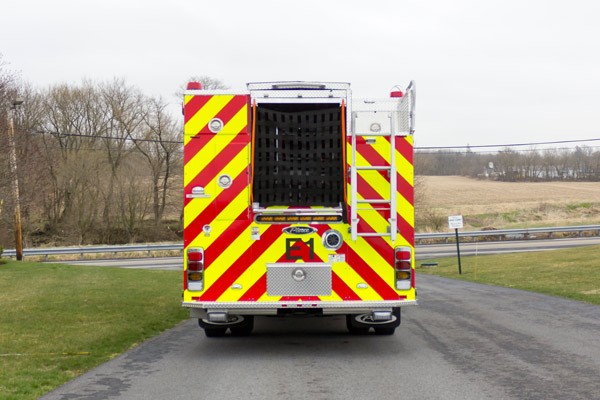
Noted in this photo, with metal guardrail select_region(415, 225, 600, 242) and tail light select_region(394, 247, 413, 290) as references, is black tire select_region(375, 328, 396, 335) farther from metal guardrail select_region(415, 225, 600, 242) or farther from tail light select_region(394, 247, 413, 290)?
metal guardrail select_region(415, 225, 600, 242)

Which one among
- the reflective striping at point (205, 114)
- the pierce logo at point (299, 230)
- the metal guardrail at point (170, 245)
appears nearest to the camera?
the pierce logo at point (299, 230)

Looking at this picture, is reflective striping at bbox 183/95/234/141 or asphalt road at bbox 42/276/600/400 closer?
asphalt road at bbox 42/276/600/400

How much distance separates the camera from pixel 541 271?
23.8 m

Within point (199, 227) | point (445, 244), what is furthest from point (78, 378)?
point (445, 244)

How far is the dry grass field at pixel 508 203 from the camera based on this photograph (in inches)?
2130

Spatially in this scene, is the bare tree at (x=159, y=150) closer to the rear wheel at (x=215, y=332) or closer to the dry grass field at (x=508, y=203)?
the dry grass field at (x=508, y=203)

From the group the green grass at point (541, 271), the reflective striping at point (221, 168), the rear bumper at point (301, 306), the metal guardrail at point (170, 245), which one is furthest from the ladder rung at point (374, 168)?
the metal guardrail at point (170, 245)

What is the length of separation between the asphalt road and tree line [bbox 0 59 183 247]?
40854 mm

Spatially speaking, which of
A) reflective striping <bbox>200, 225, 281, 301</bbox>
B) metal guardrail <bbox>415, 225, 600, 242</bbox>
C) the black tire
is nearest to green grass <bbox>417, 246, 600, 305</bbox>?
the black tire

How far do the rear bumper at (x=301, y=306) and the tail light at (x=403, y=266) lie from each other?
0.66 ft

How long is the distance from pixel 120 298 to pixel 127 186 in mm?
38127

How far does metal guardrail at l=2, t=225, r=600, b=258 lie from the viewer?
131 feet

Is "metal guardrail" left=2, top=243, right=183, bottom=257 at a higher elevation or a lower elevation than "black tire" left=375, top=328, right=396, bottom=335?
lower

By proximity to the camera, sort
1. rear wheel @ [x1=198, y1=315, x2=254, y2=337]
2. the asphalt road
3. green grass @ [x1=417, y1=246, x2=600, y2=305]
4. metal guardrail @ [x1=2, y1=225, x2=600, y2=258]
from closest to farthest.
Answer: the asphalt road, rear wheel @ [x1=198, y1=315, x2=254, y2=337], green grass @ [x1=417, y1=246, x2=600, y2=305], metal guardrail @ [x1=2, y1=225, x2=600, y2=258]
